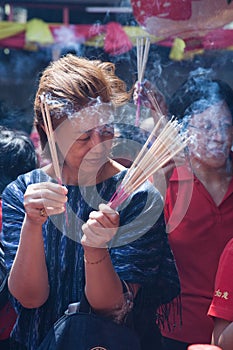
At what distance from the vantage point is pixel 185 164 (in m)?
2.26

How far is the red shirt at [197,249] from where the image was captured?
2.04 m

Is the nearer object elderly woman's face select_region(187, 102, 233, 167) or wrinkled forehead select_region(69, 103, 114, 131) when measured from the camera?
wrinkled forehead select_region(69, 103, 114, 131)

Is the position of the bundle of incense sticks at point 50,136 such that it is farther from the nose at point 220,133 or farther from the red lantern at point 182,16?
the red lantern at point 182,16

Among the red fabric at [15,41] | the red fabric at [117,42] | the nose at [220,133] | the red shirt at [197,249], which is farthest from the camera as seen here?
the red fabric at [15,41]

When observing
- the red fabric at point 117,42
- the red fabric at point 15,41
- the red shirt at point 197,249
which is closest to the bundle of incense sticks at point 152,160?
the red shirt at point 197,249

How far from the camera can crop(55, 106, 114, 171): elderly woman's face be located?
1.58m

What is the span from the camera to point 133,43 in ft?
10.8

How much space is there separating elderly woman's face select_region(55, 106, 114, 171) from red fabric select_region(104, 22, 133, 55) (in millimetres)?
1624

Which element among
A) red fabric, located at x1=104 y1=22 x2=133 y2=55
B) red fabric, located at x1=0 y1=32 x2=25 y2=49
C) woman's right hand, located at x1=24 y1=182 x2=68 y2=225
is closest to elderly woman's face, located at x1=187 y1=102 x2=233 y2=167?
woman's right hand, located at x1=24 y1=182 x2=68 y2=225

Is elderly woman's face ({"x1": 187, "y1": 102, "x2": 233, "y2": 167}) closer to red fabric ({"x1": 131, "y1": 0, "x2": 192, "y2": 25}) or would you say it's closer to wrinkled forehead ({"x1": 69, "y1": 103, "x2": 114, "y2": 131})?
red fabric ({"x1": 131, "y1": 0, "x2": 192, "y2": 25})

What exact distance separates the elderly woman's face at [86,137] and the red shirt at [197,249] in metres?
0.60

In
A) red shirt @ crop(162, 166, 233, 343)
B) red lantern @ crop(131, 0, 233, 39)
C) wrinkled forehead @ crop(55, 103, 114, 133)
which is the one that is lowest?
red shirt @ crop(162, 166, 233, 343)

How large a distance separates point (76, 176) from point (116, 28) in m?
2.42

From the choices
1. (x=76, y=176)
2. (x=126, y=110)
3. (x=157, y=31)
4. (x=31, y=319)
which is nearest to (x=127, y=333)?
(x=31, y=319)
